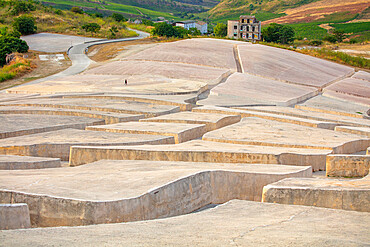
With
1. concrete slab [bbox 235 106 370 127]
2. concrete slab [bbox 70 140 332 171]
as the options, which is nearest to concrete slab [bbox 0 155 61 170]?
concrete slab [bbox 70 140 332 171]

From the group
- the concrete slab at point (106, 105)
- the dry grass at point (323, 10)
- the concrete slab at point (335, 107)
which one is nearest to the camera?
the concrete slab at point (106, 105)

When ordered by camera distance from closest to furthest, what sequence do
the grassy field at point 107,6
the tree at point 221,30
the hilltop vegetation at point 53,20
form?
the hilltop vegetation at point 53,20
the tree at point 221,30
the grassy field at point 107,6

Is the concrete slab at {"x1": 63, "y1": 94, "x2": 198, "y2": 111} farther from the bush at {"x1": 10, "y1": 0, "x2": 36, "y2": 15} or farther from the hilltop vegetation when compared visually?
the bush at {"x1": 10, "y1": 0, "x2": 36, "y2": 15}

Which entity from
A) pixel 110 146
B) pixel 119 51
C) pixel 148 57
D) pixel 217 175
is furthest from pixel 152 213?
pixel 119 51

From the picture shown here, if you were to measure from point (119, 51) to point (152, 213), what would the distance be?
2586 centimetres

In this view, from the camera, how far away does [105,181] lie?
6066 mm

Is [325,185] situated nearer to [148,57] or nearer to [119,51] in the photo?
[148,57]

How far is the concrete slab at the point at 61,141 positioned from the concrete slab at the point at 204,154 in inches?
20.3

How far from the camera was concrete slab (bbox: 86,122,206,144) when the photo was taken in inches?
392

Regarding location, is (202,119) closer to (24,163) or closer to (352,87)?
(24,163)

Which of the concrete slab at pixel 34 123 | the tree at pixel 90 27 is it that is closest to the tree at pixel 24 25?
the tree at pixel 90 27

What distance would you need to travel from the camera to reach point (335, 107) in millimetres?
17328

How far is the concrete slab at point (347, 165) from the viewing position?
7.77 m

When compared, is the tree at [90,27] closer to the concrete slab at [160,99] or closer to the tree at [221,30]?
the concrete slab at [160,99]
